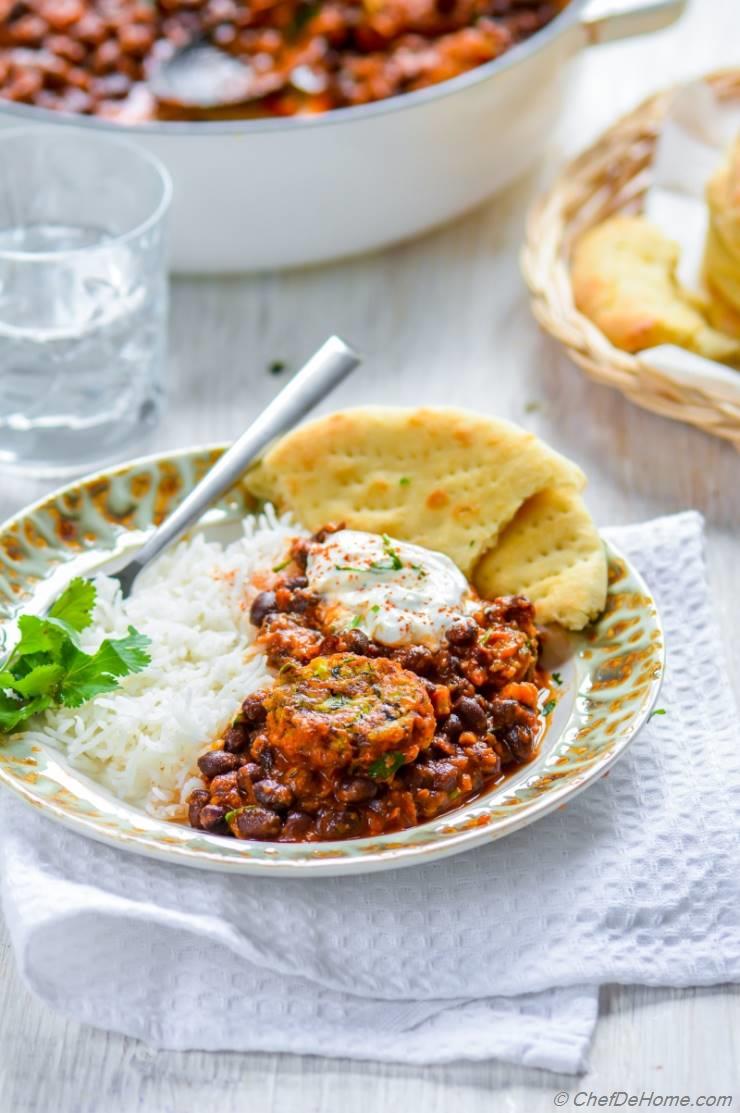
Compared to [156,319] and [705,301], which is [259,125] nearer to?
[156,319]

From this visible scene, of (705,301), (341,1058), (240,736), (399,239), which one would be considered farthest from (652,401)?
(341,1058)

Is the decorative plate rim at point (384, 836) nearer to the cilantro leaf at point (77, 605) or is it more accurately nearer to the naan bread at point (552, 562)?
the naan bread at point (552, 562)

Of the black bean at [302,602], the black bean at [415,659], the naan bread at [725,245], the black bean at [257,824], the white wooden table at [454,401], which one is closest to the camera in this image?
the white wooden table at [454,401]

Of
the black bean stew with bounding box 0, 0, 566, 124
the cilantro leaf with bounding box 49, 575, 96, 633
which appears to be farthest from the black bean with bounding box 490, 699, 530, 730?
the black bean stew with bounding box 0, 0, 566, 124

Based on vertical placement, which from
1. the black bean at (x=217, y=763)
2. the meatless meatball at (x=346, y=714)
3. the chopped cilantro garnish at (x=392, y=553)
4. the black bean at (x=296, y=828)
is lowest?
the black bean at (x=217, y=763)

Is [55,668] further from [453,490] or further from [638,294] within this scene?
[638,294]

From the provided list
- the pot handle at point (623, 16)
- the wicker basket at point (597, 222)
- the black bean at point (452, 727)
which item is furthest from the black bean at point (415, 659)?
the pot handle at point (623, 16)
